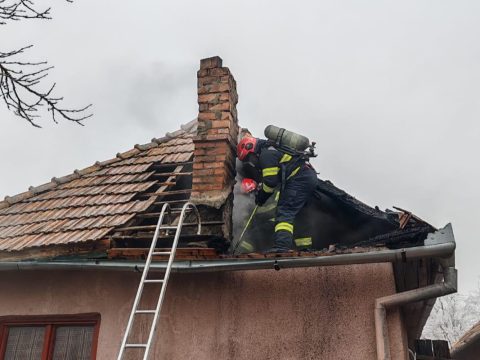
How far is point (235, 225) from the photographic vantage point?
18.8ft

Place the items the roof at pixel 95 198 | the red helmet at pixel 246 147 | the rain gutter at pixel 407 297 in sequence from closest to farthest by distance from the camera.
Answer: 1. the rain gutter at pixel 407 297
2. the roof at pixel 95 198
3. the red helmet at pixel 246 147

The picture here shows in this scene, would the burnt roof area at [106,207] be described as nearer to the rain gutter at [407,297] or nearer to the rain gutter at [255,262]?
the rain gutter at [255,262]

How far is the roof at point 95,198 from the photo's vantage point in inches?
207

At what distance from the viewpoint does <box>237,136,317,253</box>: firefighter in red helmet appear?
5.15m

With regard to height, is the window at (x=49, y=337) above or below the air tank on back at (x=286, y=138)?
below

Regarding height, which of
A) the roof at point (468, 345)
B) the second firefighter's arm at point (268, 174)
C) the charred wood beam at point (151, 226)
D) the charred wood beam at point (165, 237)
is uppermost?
the second firefighter's arm at point (268, 174)

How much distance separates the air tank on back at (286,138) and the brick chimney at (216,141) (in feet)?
1.39

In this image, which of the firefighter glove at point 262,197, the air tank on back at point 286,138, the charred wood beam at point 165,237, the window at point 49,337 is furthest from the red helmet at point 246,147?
the window at point 49,337

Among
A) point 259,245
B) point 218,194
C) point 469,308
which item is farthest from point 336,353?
point 469,308

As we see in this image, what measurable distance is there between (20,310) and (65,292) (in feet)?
1.66

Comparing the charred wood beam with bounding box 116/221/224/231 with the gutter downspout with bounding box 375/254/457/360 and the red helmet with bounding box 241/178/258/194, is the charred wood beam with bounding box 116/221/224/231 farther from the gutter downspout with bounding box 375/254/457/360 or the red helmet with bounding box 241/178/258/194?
the gutter downspout with bounding box 375/254/457/360

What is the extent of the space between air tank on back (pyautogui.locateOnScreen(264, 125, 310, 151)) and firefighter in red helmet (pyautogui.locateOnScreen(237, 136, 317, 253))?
10cm

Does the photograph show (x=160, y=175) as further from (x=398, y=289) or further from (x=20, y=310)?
(x=398, y=289)

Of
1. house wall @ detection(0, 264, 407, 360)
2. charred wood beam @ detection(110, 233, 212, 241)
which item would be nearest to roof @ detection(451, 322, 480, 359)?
house wall @ detection(0, 264, 407, 360)
